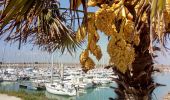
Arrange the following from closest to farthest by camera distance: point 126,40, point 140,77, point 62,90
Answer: point 126,40
point 140,77
point 62,90

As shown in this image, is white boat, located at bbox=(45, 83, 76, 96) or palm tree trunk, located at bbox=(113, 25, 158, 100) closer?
palm tree trunk, located at bbox=(113, 25, 158, 100)

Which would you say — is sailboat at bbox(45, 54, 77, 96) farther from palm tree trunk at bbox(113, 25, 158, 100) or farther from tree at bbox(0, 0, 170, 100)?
palm tree trunk at bbox(113, 25, 158, 100)

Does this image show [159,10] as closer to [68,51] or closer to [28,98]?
[68,51]

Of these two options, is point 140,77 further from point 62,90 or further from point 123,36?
point 62,90

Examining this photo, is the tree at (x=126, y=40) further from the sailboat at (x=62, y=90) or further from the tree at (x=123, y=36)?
the sailboat at (x=62, y=90)

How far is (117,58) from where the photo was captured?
13.8 feet

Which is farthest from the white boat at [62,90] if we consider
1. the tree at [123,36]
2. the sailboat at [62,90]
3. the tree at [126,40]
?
the tree at [126,40]

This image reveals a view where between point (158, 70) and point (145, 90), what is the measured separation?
437 mm

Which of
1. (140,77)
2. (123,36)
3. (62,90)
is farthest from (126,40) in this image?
(62,90)

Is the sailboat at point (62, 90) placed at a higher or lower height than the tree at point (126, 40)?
lower

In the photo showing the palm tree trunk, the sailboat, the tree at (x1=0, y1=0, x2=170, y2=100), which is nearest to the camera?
the tree at (x1=0, y1=0, x2=170, y2=100)

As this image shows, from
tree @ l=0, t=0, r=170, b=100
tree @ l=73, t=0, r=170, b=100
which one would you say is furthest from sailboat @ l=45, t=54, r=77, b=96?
tree @ l=73, t=0, r=170, b=100

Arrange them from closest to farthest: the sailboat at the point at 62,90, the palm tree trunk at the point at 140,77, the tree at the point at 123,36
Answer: the tree at the point at 123,36
the palm tree trunk at the point at 140,77
the sailboat at the point at 62,90

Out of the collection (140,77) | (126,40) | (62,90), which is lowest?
(62,90)
